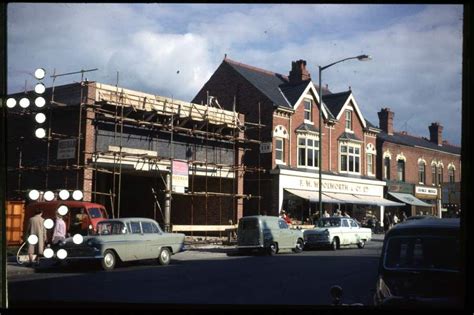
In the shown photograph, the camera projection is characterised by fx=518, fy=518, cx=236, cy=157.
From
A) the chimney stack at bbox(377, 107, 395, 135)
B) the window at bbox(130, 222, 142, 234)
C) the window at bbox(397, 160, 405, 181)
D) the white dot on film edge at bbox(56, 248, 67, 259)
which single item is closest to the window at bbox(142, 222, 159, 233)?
the window at bbox(130, 222, 142, 234)

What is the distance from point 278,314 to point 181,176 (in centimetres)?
1311

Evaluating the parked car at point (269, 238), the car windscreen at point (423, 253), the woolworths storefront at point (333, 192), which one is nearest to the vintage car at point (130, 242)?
the parked car at point (269, 238)

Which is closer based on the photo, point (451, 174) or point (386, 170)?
point (451, 174)

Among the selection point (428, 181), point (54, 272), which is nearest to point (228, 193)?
point (428, 181)

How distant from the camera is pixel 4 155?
322cm

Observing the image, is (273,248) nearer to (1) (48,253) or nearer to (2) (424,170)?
(2) (424,170)

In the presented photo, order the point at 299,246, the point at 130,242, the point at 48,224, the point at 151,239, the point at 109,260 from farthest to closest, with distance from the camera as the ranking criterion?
the point at 299,246, the point at 151,239, the point at 130,242, the point at 109,260, the point at 48,224

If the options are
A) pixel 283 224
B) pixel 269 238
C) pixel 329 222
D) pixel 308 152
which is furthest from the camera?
pixel 329 222

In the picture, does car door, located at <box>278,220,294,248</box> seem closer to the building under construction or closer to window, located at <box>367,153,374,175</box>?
the building under construction

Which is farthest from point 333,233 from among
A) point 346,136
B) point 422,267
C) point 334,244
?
point 422,267

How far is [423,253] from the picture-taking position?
4.23m

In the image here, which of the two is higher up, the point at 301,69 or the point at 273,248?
the point at 301,69

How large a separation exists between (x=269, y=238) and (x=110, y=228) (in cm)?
549

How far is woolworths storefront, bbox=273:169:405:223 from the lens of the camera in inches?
457
